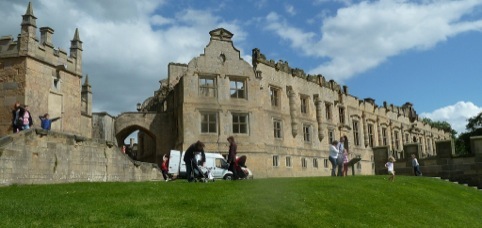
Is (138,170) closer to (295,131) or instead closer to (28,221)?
(28,221)

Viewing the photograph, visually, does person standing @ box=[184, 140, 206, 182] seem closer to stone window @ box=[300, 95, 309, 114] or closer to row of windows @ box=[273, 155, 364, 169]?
row of windows @ box=[273, 155, 364, 169]

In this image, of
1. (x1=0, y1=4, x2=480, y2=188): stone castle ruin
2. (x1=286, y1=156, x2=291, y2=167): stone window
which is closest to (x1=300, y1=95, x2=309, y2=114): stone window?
(x1=0, y1=4, x2=480, y2=188): stone castle ruin

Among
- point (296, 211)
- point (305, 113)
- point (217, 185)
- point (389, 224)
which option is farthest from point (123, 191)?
point (305, 113)

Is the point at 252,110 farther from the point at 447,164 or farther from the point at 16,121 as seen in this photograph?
the point at 16,121

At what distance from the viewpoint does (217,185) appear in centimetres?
1677

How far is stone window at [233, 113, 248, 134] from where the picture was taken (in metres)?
37.4

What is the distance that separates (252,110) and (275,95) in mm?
4121

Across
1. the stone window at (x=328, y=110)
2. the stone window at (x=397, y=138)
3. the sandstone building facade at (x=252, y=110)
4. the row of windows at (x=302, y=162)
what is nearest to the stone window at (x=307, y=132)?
the sandstone building facade at (x=252, y=110)

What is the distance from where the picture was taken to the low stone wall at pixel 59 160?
17.3 m

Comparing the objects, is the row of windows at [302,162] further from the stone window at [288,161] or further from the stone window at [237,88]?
the stone window at [237,88]

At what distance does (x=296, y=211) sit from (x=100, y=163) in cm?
1260

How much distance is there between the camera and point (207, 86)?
37.2 m

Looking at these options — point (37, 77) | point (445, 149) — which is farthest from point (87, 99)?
point (445, 149)

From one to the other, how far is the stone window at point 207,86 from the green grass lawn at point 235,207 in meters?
19.4
